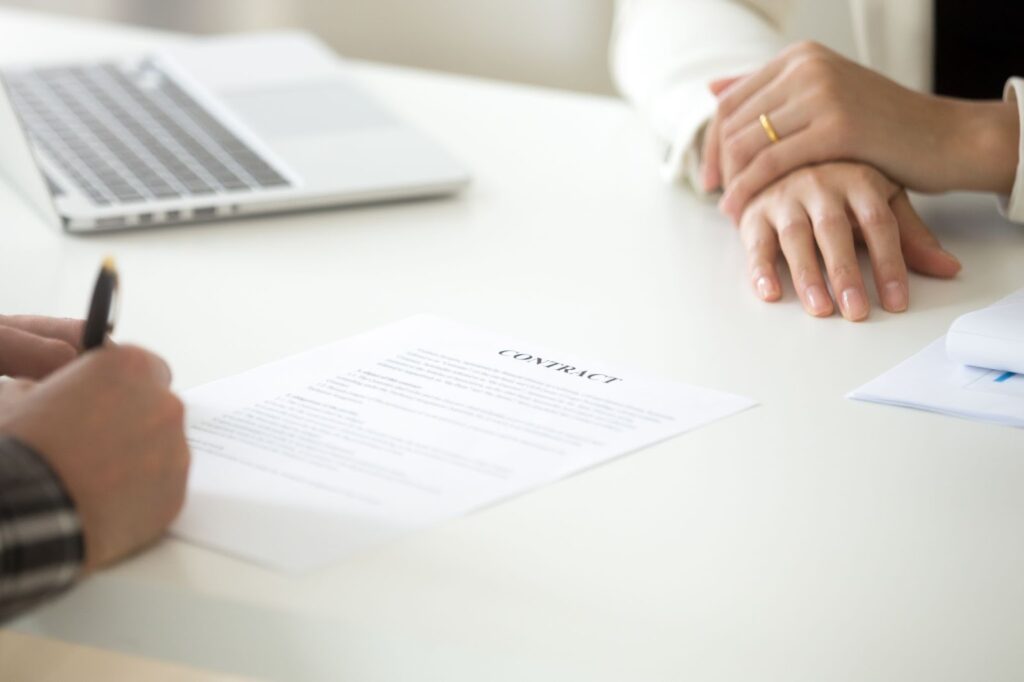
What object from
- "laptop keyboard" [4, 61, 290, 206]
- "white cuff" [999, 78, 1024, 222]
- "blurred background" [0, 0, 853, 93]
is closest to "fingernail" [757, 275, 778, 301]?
"white cuff" [999, 78, 1024, 222]

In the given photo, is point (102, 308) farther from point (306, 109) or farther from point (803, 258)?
point (306, 109)

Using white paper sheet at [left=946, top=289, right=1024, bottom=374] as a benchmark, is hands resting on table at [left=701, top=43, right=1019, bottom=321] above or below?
above

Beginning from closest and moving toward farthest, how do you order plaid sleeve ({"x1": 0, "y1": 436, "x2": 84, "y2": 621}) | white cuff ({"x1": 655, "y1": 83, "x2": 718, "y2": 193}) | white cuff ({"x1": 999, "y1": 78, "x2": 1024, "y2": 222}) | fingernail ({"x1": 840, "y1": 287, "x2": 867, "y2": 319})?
1. plaid sleeve ({"x1": 0, "y1": 436, "x2": 84, "y2": 621})
2. fingernail ({"x1": 840, "y1": 287, "x2": 867, "y2": 319})
3. white cuff ({"x1": 999, "y1": 78, "x2": 1024, "y2": 222})
4. white cuff ({"x1": 655, "y1": 83, "x2": 718, "y2": 193})

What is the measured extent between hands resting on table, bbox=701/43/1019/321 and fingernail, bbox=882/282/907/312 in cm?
2

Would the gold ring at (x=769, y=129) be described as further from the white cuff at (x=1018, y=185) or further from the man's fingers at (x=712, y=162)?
the white cuff at (x=1018, y=185)

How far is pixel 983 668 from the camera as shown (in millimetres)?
497

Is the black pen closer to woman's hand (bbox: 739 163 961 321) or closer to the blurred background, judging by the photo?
woman's hand (bbox: 739 163 961 321)

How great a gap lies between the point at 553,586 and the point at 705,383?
222mm

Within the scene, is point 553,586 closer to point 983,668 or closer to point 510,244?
point 983,668

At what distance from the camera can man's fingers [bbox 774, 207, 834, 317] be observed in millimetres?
833

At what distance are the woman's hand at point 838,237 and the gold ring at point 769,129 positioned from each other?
35 millimetres

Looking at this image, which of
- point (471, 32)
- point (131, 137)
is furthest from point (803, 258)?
point (471, 32)

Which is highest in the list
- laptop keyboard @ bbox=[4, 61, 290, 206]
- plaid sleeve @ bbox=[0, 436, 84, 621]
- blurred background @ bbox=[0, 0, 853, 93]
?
laptop keyboard @ bbox=[4, 61, 290, 206]

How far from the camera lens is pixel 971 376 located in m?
0.73
